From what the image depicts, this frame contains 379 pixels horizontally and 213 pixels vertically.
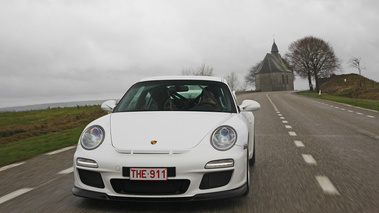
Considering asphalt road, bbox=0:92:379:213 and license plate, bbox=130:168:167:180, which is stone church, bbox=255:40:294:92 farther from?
license plate, bbox=130:168:167:180

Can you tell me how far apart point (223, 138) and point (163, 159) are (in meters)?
0.68

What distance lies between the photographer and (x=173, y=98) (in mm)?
5566

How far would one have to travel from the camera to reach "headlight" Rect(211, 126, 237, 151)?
4.02m

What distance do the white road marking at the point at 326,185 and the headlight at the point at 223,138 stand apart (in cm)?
132

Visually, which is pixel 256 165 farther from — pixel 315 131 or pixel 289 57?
pixel 289 57

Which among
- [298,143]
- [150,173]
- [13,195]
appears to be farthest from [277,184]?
[298,143]

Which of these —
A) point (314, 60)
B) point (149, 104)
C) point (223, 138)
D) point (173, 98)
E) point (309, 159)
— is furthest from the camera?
point (314, 60)

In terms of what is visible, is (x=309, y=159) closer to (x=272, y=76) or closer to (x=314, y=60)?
(x=314, y=60)

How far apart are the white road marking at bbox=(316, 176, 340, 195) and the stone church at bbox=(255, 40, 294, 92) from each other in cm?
11111

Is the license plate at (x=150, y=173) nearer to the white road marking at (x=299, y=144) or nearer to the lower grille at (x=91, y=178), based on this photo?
the lower grille at (x=91, y=178)

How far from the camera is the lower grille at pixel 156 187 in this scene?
149 inches

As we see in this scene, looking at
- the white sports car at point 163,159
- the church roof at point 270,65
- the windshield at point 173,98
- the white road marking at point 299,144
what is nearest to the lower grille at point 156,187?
the white sports car at point 163,159

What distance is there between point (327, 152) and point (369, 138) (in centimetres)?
266

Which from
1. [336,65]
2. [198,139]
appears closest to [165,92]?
[198,139]
